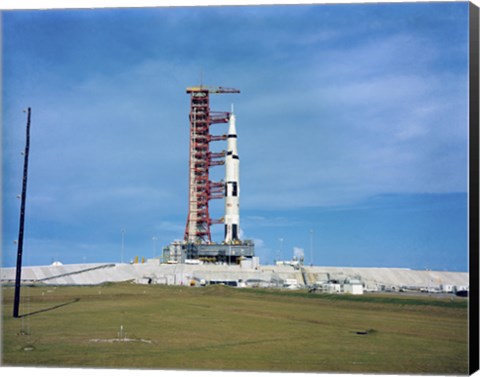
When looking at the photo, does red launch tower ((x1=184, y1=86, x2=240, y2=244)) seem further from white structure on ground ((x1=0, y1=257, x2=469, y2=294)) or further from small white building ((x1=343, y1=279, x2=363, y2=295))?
small white building ((x1=343, y1=279, x2=363, y2=295))

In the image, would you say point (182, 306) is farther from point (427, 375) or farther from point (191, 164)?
point (191, 164)

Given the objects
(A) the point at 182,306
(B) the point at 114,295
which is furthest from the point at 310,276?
(A) the point at 182,306

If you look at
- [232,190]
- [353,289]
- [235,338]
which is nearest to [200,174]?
[232,190]

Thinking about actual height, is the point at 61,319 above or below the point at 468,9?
below

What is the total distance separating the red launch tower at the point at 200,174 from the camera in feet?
282

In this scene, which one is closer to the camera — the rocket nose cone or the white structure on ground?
the white structure on ground

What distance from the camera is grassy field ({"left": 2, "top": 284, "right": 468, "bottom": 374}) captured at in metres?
20.0

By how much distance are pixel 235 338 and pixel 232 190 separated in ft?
194

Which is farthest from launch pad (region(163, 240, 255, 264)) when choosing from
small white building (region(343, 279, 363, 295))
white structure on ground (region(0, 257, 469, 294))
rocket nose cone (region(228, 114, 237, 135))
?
small white building (region(343, 279, 363, 295))

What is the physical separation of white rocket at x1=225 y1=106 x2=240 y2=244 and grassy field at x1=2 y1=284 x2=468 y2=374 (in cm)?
4488

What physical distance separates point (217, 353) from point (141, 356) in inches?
104

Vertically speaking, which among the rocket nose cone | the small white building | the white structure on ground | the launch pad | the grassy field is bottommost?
the grassy field

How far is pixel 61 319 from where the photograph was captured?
→ 94.7 ft

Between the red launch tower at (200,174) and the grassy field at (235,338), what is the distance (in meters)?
48.3
